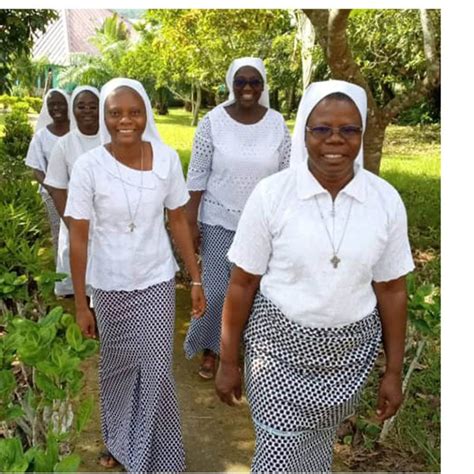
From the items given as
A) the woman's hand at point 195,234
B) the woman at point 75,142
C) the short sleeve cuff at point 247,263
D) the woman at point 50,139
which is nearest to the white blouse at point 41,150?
the woman at point 50,139

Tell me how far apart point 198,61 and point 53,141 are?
1404 cm

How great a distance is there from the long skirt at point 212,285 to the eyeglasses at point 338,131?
182cm

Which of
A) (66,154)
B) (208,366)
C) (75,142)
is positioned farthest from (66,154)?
(208,366)

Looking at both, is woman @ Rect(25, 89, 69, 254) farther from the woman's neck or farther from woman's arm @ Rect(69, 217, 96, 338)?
woman's arm @ Rect(69, 217, 96, 338)

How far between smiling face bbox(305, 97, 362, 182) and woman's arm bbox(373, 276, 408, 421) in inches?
17.2

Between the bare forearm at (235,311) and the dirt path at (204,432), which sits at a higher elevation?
the bare forearm at (235,311)

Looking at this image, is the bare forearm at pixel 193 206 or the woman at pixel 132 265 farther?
the bare forearm at pixel 193 206

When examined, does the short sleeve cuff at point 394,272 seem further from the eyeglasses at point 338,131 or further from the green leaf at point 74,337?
the green leaf at point 74,337

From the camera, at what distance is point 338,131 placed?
1.95 m

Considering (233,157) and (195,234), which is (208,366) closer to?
(195,234)

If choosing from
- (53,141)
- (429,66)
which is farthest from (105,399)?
(429,66)

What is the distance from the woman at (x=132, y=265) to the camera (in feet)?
8.58

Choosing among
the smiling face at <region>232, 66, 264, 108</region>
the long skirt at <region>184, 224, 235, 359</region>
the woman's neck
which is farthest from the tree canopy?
the long skirt at <region>184, 224, 235, 359</region>

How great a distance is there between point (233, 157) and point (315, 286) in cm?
172
